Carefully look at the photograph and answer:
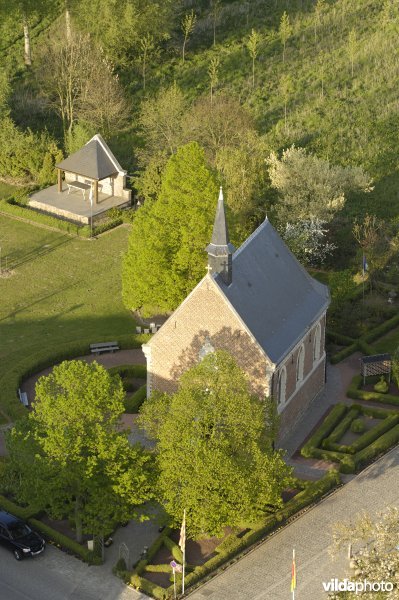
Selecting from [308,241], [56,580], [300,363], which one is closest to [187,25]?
[308,241]

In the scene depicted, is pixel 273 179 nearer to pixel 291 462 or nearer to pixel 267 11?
pixel 291 462

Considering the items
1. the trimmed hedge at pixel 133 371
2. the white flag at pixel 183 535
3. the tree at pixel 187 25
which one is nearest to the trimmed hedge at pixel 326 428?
the trimmed hedge at pixel 133 371

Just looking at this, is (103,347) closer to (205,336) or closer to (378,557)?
(205,336)

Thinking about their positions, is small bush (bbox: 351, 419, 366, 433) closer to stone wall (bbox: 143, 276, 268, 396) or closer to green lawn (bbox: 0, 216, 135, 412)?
stone wall (bbox: 143, 276, 268, 396)

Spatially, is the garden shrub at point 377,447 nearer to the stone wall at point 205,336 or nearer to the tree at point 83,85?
the stone wall at point 205,336

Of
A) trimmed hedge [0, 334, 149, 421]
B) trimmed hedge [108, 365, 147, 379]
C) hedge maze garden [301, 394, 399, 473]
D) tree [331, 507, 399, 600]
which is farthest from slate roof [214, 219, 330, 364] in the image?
tree [331, 507, 399, 600]
